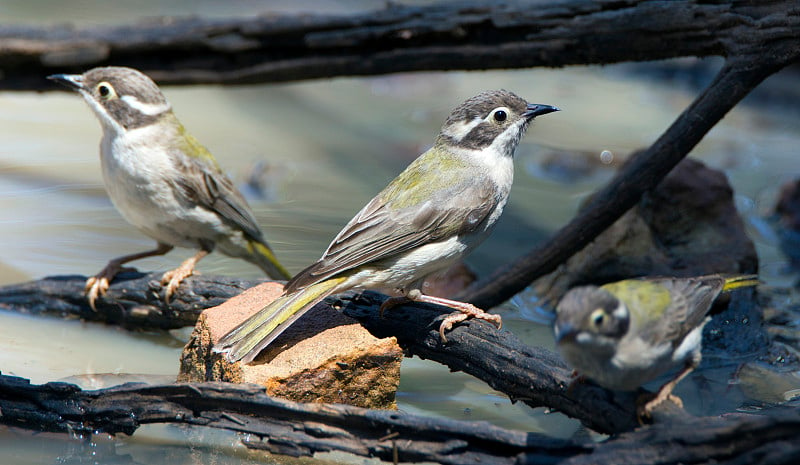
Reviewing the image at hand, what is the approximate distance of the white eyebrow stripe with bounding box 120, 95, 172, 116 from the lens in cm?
611

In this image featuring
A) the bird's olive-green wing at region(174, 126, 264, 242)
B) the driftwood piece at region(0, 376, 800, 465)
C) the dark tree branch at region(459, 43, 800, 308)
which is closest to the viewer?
the driftwood piece at region(0, 376, 800, 465)

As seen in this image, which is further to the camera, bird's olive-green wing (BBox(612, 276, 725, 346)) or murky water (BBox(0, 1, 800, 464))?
murky water (BBox(0, 1, 800, 464))

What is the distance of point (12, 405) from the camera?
4680 mm

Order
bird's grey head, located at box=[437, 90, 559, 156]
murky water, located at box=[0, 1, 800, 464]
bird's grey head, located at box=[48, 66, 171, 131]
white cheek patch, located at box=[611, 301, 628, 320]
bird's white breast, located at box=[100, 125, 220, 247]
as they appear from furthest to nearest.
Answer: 1. bird's grey head, located at box=[48, 66, 171, 131]
2. bird's white breast, located at box=[100, 125, 220, 247]
3. murky water, located at box=[0, 1, 800, 464]
4. bird's grey head, located at box=[437, 90, 559, 156]
5. white cheek patch, located at box=[611, 301, 628, 320]

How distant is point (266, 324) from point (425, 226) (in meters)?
1.04

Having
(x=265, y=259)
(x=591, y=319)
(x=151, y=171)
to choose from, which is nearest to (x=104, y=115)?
(x=151, y=171)

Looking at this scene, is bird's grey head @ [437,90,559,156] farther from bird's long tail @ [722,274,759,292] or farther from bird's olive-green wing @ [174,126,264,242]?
bird's olive-green wing @ [174,126,264,242]

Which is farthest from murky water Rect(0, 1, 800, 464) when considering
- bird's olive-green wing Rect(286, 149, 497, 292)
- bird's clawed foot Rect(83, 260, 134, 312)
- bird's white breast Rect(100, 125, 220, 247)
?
bird's olive-green wing Rect(286, 149, 497, 292)

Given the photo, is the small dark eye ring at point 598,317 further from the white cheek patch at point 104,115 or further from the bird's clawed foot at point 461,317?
the white cheek patch at point 104,115

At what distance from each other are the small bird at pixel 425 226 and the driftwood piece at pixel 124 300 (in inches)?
54.5

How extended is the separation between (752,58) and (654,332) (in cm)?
285

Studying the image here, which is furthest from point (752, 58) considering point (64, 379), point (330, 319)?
point (64, 379)

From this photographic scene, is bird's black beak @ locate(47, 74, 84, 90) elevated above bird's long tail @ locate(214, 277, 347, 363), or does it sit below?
above

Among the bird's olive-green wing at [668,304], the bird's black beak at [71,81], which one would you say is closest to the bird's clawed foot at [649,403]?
the bird's olive-green wing at [668,304]
